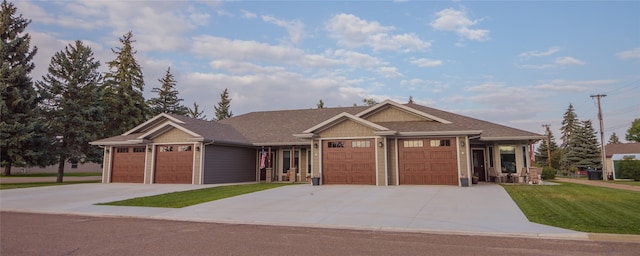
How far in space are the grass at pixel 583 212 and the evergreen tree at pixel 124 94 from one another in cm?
3416

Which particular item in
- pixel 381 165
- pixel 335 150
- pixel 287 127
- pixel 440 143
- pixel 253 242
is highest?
pixel 287 127

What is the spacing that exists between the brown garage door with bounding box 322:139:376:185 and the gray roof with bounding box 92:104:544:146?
1.83 metres

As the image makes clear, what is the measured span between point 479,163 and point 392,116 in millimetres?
5600

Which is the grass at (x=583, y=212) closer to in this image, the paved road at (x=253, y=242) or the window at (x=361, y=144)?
the paved road at (x=253, y=242)

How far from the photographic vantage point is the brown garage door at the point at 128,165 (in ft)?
71.4

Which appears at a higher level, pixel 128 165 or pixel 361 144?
pixel 361 144

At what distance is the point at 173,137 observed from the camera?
21.0 metres

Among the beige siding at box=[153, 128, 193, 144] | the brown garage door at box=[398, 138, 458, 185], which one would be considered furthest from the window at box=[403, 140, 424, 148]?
the beige siding at box=[153, 128, 193, 144]

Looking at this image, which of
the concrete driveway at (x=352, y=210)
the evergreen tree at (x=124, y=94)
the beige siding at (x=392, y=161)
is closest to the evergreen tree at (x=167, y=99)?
the evergreen tree at (x=124, y=94)

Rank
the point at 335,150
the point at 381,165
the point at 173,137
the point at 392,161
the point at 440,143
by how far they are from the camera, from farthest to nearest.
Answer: the point at 173,137 < the point at 335,150 < the point at 392,161 < the point at 381,165 < the point at 440,143

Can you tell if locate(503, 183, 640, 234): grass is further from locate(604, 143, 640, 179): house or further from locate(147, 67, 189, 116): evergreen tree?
locate(147, 67, 189, 116): evergreen tree

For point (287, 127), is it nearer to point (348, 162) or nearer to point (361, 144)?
point (348, 162)

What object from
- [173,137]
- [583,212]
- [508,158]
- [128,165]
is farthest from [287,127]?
[583,212]

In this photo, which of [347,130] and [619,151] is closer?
[347,130]
